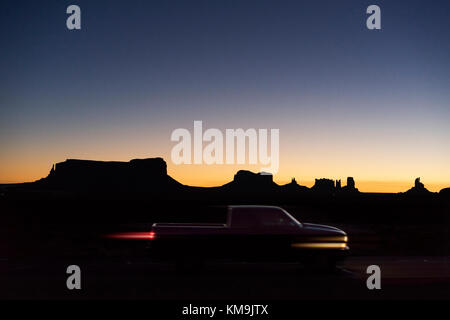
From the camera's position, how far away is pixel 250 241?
12.0 metres

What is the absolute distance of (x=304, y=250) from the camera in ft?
39.6

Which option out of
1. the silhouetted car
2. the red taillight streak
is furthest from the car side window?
the red taillight streak

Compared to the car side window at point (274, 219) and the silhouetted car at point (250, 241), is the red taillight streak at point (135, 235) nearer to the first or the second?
the silhouetted car at point (250, 241)

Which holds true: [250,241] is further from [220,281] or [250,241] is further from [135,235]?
[135,235]

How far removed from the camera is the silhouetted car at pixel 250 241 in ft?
38.9

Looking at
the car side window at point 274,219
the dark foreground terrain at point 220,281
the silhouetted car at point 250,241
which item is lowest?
the dark foreground terrain at point 220,281

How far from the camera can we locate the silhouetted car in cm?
1187

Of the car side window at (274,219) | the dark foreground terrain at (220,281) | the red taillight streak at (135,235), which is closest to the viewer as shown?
the dark foreground terrain at (220,281)

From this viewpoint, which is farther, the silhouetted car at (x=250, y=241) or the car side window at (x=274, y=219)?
the car side window at (x=274, y=219)

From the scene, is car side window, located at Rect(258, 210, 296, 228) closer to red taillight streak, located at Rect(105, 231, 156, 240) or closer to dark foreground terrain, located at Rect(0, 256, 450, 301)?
dark foreground terrain, located at Rect(0, 256, 450, 301)

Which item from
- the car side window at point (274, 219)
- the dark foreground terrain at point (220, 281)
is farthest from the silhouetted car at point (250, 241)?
the dark foreground terrain at point (220, 281)

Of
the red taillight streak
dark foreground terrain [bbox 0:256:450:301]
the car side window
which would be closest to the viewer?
dark foreground terrain [bbox 0:256:450:301]
